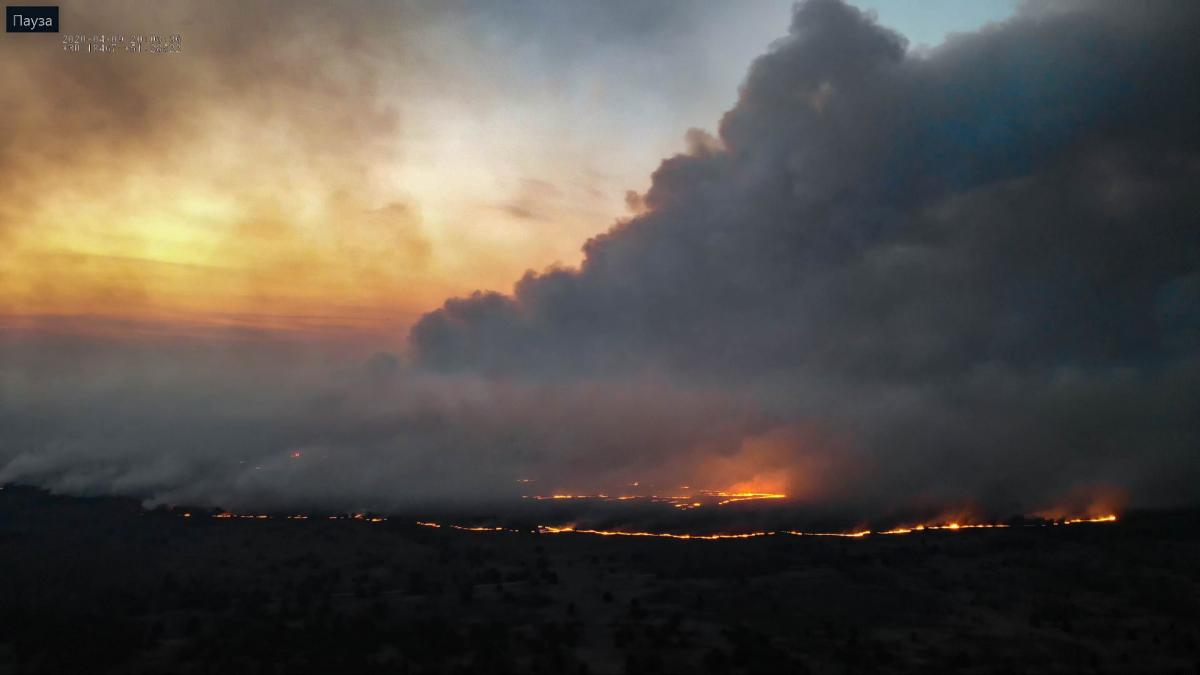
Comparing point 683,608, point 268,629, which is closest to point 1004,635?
point 683,608

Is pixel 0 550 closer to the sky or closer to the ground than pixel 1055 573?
closer to the sky

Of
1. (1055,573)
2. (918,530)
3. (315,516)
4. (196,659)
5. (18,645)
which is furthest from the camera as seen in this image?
(315,516)

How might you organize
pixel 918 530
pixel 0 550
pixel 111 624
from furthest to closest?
pixel 918 530
pixel 0 550
pixel 111 624

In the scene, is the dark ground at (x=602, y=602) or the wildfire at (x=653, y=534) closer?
the dark ground at (x=602, y=602)

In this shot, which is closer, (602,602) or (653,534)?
(602,602)

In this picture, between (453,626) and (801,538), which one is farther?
(801,538)

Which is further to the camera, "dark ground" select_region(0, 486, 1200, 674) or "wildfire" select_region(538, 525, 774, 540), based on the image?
"wildfire" select_region(538, 525, 774, 540)

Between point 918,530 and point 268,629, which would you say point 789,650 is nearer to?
point 268,629
